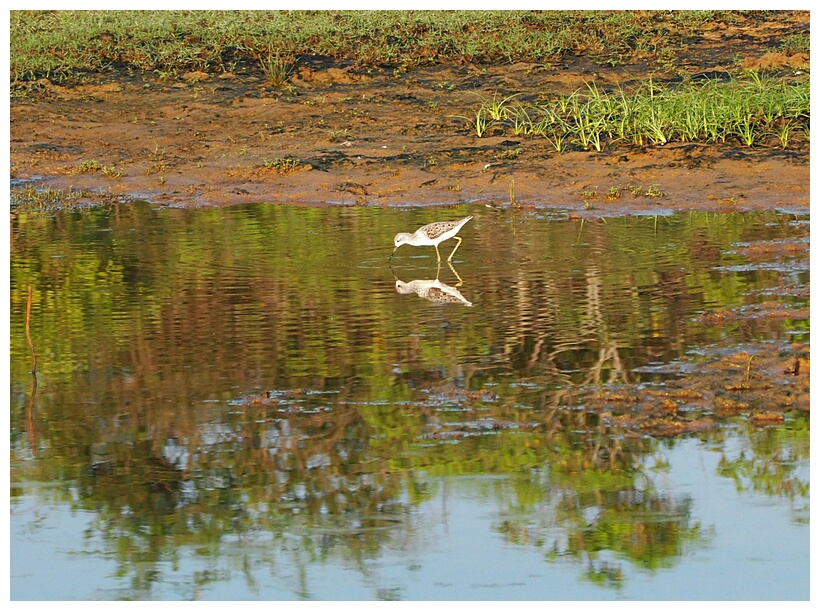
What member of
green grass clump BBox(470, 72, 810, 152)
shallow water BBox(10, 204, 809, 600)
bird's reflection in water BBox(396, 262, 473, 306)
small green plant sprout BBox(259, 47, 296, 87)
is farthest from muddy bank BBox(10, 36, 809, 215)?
bird's reflection in water BBox(396, 262, 473, 306)

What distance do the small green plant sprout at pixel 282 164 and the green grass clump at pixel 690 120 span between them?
2.16m

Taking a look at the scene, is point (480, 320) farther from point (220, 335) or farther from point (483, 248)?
point (483, 248)

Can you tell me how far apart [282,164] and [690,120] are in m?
4.20

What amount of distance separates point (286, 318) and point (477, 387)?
1921mm

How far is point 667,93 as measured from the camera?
1535 cm

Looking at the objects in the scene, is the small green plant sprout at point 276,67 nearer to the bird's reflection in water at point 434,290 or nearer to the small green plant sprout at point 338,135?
the small green plant sprout at point 338,135

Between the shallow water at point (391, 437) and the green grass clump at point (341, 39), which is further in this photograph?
the green grass clump at point (341, 39)

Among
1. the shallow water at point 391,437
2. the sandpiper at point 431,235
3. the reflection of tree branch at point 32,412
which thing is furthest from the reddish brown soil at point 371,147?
the reflection of tree branch at point 32,412

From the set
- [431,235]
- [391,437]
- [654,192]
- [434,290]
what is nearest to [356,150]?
[654,192]

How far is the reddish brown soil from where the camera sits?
13.4m

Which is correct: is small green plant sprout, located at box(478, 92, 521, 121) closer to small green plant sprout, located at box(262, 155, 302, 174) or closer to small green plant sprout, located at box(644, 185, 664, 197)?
small green plant sprout, located at box(262, 155, 302, 174)

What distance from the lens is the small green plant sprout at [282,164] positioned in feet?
47.9

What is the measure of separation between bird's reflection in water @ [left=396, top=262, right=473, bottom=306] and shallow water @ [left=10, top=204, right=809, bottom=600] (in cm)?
4

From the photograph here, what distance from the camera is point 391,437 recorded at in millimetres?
6223
